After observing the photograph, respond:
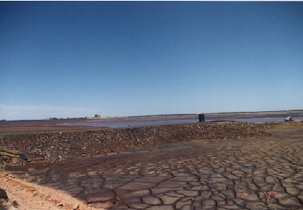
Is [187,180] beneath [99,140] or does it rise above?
beneath

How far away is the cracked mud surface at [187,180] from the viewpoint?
474 centimetres

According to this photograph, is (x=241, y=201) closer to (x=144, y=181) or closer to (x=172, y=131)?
(x=144, y=181)

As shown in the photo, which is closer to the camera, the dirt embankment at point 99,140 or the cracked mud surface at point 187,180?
the cracked mud surface at point 187,180

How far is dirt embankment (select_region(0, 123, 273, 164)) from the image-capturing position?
1092 cm

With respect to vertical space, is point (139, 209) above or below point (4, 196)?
below

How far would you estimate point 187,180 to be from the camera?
236 inches

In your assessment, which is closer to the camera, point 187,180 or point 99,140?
point 187,180

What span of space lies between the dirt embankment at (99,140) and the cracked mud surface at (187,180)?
7.13 feet

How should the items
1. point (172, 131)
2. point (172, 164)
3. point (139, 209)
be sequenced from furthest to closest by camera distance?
1. point (172, 131)
2. point (172, 164)
3. point (139, 209)

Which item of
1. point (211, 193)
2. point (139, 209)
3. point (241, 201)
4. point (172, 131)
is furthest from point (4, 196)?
point (172, 131)

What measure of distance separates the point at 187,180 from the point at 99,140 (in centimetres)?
772

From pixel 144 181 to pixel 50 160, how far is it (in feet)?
16.2

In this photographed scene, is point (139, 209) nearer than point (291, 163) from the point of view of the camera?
Yes

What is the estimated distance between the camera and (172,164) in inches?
301
